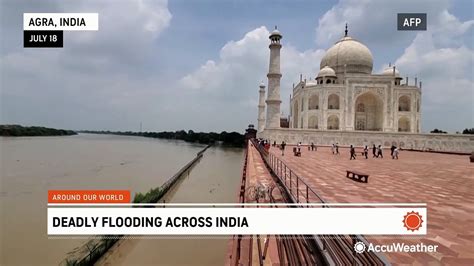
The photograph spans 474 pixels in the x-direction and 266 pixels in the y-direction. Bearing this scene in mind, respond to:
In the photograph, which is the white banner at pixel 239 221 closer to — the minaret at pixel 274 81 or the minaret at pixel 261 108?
the minaret at pixel 274 81

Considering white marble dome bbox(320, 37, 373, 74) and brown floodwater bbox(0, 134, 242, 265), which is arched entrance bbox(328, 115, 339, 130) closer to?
white marble dome bbox(320, 37, 373, 74)

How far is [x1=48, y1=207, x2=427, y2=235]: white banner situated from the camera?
2199 mm

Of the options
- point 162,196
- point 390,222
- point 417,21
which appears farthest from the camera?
point 162,196

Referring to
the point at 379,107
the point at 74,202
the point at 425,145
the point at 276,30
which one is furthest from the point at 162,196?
the point at 379,107

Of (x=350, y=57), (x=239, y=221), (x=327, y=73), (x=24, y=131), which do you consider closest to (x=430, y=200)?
(x=239, y=221)

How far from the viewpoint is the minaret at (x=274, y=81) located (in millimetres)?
20875

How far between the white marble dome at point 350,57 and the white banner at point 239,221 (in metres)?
26.0

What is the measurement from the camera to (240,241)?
7.84 feet

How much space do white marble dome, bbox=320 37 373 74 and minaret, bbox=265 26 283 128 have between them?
841 cm

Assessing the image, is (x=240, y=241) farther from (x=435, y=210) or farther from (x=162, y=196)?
(x=162, y=196)

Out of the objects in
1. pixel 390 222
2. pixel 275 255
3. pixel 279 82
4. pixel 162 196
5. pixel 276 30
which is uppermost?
pixel 276 30

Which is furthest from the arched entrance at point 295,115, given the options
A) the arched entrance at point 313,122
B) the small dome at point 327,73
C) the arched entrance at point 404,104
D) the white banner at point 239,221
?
the white banner at point 239,221

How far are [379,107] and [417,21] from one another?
23.7 m

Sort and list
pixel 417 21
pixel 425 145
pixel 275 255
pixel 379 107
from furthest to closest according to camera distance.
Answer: pixel 379 107, pixel 425 145, pixel 417 21, pixel 275 255
